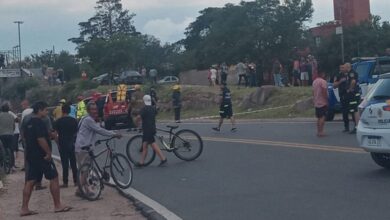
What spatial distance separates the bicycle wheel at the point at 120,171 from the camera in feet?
51.0

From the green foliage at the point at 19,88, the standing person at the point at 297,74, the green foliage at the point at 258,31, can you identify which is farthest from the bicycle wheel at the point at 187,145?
the green foliage at the point at 19,88

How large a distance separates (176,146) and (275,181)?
483 centimetres

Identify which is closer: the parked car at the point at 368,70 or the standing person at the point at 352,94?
the standing person at the point at 352,94

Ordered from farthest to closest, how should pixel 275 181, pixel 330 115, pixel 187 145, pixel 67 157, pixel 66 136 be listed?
pixel 330 115
pixel 187 145
pixel 67 157
pixel 66 136
pixel 275 181

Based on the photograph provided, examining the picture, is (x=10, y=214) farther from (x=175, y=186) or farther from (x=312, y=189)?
(x=312, y=189)

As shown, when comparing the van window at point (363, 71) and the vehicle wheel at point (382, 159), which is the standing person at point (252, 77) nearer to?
the van window at point (363, 71)

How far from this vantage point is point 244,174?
16.0m

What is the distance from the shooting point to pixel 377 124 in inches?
556

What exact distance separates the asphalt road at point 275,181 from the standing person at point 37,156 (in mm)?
1792

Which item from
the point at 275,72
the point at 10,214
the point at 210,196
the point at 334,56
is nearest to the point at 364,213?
the point at 210,196

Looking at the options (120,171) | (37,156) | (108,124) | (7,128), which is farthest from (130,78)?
(37,156)

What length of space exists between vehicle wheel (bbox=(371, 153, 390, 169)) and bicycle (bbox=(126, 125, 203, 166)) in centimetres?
537

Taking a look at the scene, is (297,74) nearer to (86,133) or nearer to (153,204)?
(86,133)

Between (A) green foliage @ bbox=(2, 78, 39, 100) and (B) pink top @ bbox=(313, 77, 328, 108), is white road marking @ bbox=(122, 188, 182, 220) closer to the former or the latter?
(B) pink top @ bbox=(313, 77, 328, 108)
